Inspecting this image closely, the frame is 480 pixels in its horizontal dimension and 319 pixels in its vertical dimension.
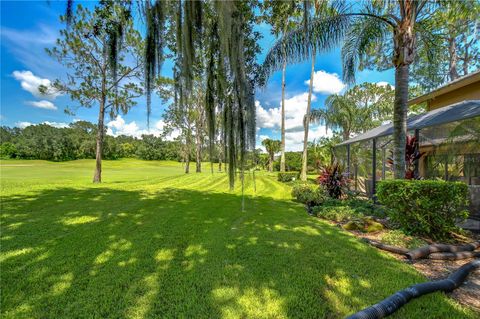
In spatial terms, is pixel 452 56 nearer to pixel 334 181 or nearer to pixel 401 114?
pixel 334 181

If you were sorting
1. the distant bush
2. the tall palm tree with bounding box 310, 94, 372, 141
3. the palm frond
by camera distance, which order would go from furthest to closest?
the distant bush
the tall palm tree with bounding box 310, 94, 372, 141
the palm frond

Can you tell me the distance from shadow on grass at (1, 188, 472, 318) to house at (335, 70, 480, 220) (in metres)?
4.11

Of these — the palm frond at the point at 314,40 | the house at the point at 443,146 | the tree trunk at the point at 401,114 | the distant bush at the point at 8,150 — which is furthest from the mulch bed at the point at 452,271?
the distant bush at the point at 8,150

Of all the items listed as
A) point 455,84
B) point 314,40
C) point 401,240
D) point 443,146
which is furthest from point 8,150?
point 455,84

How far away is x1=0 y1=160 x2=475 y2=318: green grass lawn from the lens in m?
1.89

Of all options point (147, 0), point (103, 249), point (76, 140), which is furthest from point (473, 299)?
point (76, 140)

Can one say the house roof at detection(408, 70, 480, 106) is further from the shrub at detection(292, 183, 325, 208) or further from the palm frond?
the shrub at detection(292, 183, 325, 208)

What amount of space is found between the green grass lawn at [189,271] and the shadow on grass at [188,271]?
0.01 m

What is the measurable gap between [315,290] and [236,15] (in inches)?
99.8

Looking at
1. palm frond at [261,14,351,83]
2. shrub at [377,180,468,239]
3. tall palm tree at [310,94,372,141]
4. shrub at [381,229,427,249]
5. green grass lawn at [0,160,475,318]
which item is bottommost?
shrub at [381,229,427,249]

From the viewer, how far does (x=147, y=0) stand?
174cm

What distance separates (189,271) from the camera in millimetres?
2504

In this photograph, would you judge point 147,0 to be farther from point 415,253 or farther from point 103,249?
point 415,253

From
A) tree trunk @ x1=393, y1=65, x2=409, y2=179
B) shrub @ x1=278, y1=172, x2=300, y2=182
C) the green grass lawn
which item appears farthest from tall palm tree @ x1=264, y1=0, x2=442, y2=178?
shrub @ x1=278, y1=172, x2=300, y2=182
